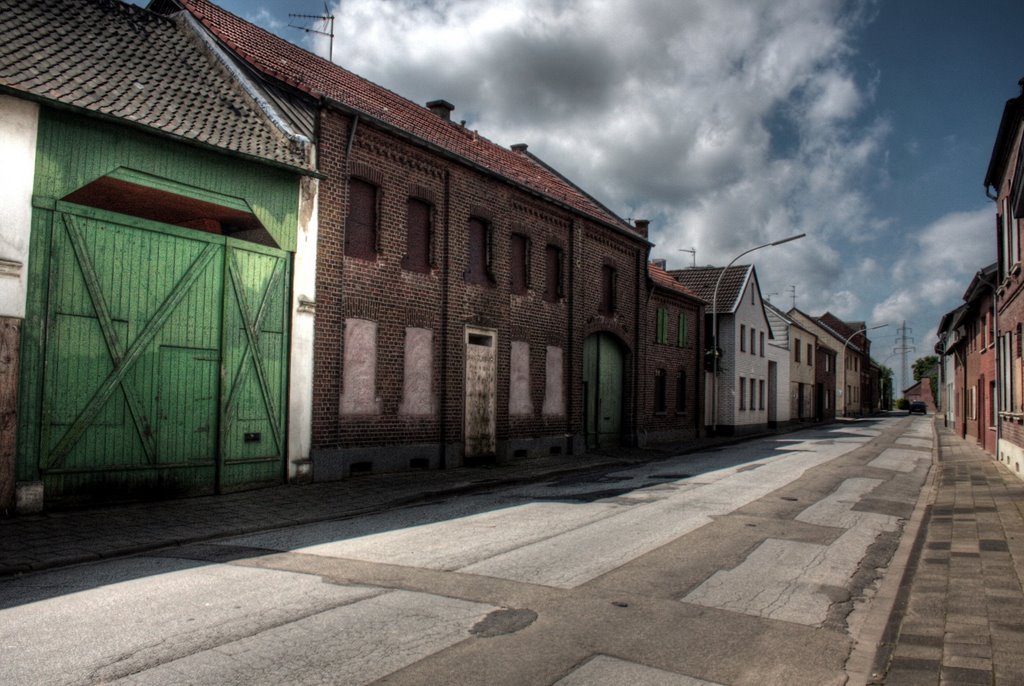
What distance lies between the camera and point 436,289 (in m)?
16.6

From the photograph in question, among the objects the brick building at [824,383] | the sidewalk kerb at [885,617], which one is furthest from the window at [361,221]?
the brick building at [824,383]

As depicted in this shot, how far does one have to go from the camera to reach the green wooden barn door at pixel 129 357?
984cm

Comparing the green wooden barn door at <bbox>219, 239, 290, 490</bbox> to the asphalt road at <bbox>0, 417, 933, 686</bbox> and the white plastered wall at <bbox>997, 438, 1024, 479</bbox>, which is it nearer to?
the asphalt road at <bbox>0, 417, 933, 686</bbox>

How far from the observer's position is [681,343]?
2952 centimetres

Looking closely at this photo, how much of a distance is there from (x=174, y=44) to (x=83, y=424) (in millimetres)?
7663

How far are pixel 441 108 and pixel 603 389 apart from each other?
942cm

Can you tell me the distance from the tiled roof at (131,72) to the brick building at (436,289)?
0.84m

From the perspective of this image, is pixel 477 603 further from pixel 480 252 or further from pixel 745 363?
pixel 745 363

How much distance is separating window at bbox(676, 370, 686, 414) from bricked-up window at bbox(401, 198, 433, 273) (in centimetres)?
1511

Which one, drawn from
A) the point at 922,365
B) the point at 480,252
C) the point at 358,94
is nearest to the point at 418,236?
the point at 480,252

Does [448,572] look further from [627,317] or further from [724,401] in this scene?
[724,401]

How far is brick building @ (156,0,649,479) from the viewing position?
14.1m

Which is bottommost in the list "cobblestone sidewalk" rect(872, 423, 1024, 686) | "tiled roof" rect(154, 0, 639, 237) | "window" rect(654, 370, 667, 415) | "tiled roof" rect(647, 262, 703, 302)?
"cobblestone sidewalk" rect(872, 423, 1024, 686)

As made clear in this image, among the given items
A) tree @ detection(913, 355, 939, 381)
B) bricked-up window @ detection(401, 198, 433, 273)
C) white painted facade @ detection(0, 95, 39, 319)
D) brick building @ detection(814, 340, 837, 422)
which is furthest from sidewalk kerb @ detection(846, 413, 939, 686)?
tree @ detection(913, 355, 939, 381)
